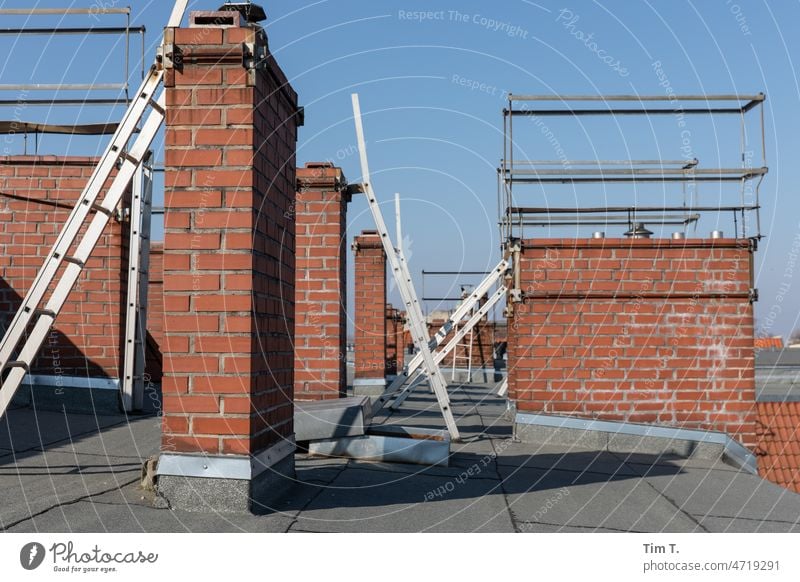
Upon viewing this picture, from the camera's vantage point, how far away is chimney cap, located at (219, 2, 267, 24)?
421 centimetres

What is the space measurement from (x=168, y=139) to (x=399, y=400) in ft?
17.5

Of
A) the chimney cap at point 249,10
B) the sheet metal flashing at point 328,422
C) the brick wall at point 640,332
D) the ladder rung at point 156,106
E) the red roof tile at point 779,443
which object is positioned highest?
the chimney cap at point 249,10

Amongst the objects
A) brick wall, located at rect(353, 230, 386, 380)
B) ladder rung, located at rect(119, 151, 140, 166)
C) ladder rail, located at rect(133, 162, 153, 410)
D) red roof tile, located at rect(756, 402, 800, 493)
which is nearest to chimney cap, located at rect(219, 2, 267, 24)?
ladder rung, located at rect(119, 151, 140, 166)

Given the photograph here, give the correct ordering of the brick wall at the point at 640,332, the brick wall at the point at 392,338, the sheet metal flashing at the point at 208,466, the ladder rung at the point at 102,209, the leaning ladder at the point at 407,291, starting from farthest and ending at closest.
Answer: the brick wall at the point at 392,338, the brick wall at the point at 640,332, the leaning ladder at the point at 407,291, the ladder rung at the point at 102,209, the sheet metal flashing at the point at 208,466

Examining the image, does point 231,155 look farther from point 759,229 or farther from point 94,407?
point 759,229

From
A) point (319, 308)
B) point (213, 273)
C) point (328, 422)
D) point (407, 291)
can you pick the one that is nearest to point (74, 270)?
point (213, 273)

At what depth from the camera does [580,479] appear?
5359 mm

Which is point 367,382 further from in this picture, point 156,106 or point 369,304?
point 156,106

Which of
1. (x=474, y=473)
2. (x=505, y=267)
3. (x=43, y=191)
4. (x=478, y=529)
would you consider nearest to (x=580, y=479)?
(x=474, y=473)

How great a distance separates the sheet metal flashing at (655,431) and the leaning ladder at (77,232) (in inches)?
175

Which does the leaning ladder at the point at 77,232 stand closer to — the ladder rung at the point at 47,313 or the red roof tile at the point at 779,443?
the ladder rung at the point at 47,313

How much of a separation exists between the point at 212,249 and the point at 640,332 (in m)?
4.75

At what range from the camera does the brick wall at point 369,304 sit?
14.6m

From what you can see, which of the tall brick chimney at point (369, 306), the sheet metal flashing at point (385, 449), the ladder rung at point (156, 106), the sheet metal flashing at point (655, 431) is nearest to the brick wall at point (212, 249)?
the ladder rung at point (156, 106)
